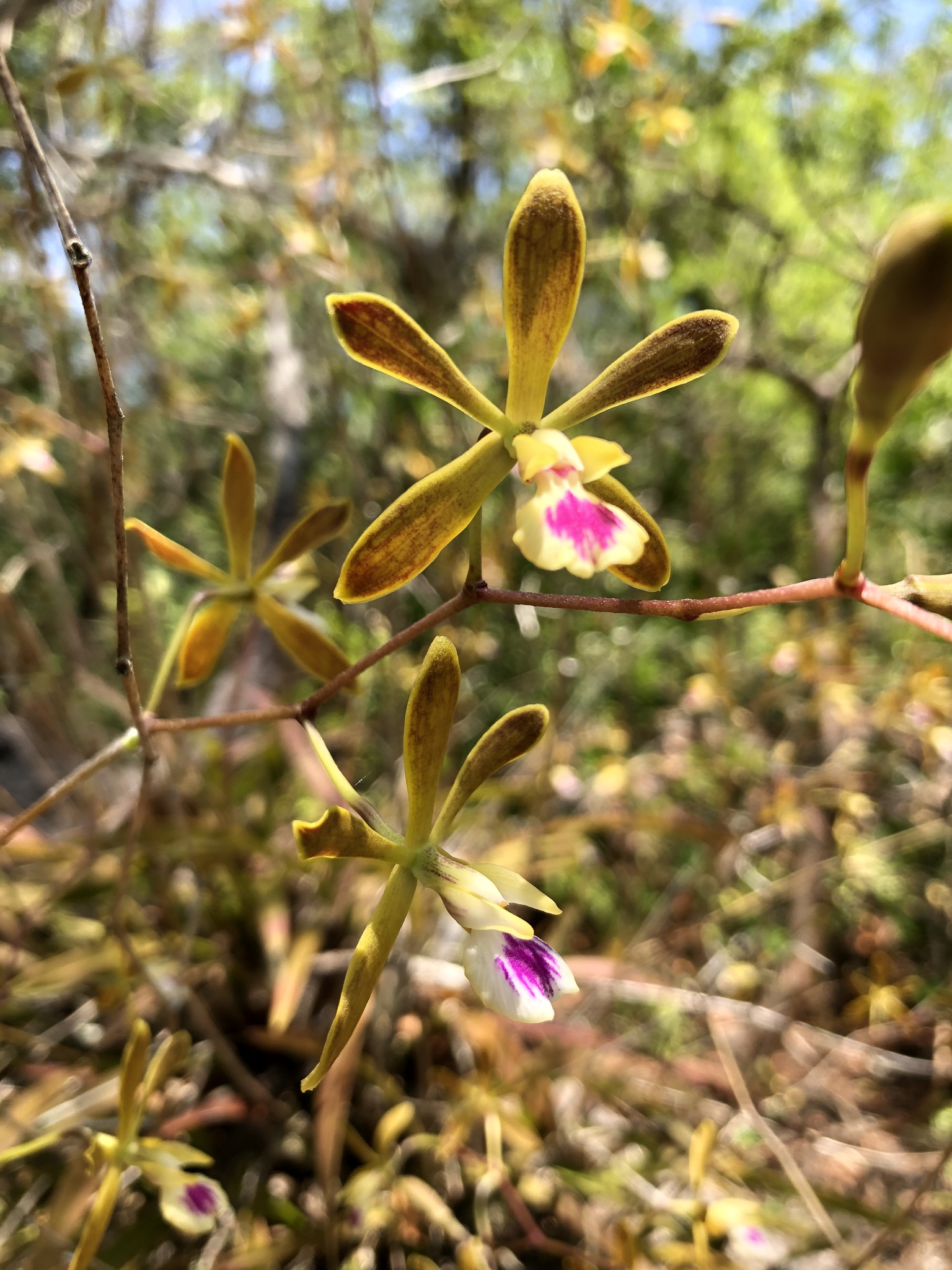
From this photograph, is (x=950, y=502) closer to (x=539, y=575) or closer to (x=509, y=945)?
(x=539, y=575)

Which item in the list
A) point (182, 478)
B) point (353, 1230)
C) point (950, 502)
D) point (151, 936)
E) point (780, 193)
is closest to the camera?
point (353, 1230)

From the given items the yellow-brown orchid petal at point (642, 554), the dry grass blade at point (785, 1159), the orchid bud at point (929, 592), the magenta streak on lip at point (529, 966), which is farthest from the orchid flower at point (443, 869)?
the dry grass blade at point (785, 1159)

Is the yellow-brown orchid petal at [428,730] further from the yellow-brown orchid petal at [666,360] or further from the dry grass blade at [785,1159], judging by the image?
the dry grass blade at [785,1159]

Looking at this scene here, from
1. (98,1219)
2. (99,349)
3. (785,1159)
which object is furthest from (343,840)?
(785,1159)

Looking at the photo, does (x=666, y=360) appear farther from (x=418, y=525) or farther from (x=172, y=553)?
(x=172, y=553)

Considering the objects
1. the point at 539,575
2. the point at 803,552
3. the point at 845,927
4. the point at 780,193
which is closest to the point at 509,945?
the point at 539,575

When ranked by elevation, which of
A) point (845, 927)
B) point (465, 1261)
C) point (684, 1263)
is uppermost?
point (465, 1261)
